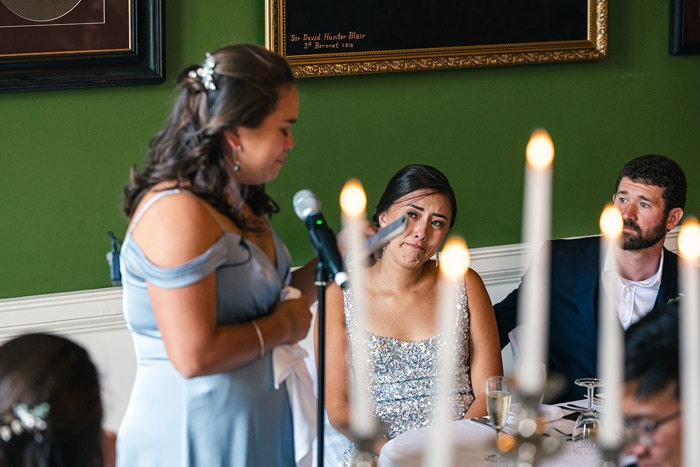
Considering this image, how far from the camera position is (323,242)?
1465mm

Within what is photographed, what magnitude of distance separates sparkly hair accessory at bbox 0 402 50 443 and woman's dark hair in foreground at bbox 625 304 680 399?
2.66ft

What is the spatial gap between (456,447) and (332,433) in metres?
0.74

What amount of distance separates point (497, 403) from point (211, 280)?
74 centimetres

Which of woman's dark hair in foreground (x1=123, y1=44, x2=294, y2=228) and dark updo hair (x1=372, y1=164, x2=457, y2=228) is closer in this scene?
woman's dark hair in foreground (x1=123, y1=44, x2=294, y2=228)

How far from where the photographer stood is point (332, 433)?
2758 millimetres

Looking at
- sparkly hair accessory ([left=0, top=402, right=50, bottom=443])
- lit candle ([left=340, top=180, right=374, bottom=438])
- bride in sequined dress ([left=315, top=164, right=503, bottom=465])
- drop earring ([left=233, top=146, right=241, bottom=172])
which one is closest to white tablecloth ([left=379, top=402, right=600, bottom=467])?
bride in sequined dress ([left=315, top=164, right=503, bottom=465])

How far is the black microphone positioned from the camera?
1.43 m

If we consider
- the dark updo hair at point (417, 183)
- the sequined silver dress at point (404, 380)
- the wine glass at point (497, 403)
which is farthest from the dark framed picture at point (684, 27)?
the wine glass at point (497, 403)

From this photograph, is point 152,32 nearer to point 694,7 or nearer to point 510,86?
point 510,86

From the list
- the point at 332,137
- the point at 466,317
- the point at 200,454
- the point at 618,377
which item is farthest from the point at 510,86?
the point at 618,377

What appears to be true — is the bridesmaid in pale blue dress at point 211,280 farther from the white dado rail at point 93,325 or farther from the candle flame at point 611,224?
the white dado rail at point 93,325

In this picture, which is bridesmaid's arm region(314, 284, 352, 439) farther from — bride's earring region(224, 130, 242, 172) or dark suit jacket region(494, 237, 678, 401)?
bride's earring region(224, 130, 242, 172)

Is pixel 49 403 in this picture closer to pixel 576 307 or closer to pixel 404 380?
pixel 404 380

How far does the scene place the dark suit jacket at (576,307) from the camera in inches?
114
